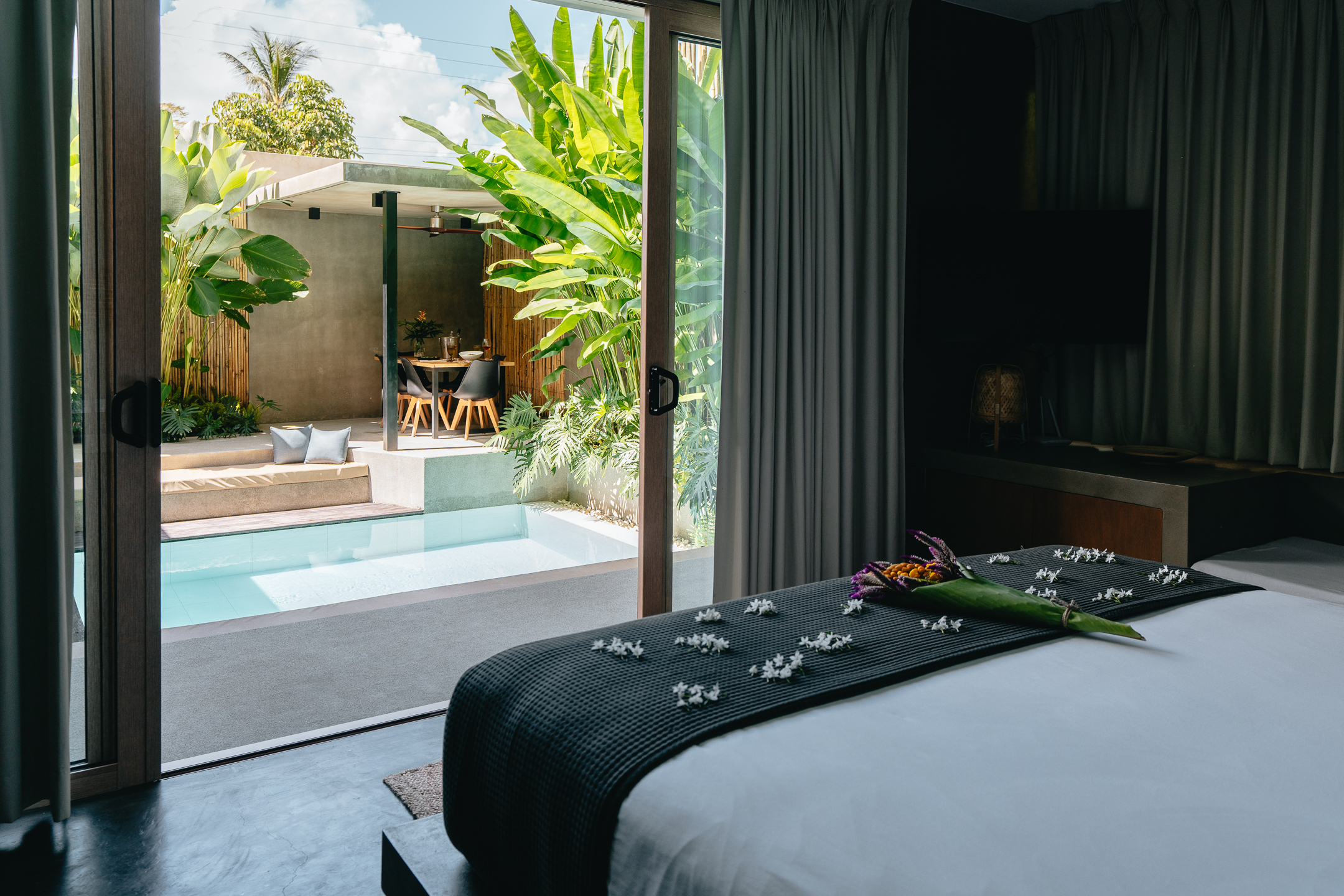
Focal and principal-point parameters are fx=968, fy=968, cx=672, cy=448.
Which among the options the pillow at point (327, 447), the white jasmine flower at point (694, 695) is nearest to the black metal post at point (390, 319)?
the pillow at point (327, 447)

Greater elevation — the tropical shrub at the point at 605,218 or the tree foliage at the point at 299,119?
the tree foliage at the point at 299,119

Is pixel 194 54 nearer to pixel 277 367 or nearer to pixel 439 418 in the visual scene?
pixel 277 367

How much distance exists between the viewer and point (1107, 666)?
1689mm

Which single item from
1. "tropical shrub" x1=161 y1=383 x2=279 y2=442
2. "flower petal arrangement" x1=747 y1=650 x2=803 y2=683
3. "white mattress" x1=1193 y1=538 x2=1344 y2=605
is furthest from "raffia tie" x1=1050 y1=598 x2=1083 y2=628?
"tropical shrub" x1=161 y1=383 x2=279 y2=442

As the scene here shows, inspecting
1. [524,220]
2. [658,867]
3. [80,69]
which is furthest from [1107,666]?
[524,220]

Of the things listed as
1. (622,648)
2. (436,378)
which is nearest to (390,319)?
(436,378)

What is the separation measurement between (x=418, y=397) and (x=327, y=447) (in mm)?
1649

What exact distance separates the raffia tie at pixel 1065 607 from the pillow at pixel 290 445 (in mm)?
7545

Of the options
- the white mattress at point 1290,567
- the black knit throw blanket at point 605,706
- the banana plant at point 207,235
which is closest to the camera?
the black knit throw blanket at point 605,706

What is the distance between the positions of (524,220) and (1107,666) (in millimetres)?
4430

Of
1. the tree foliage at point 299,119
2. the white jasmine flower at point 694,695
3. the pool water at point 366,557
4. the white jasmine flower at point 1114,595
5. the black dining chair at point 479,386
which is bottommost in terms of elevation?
the pool water at point 366,557

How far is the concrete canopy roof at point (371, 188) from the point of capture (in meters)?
8.13

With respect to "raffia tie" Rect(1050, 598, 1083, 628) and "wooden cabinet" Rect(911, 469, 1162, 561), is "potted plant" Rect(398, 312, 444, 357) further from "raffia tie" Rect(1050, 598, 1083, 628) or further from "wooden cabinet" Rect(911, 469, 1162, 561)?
"raffia tie" Rect(1050, 598, 1083, 628)

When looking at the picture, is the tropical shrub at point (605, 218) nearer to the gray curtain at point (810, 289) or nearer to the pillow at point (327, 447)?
the gray curtain at point (810, 289)
